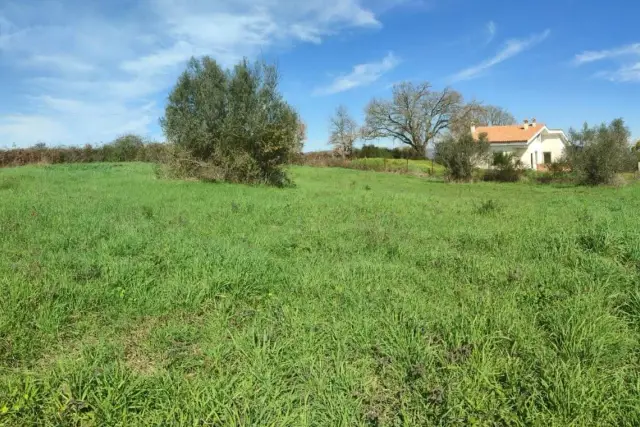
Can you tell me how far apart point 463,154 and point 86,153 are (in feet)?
101

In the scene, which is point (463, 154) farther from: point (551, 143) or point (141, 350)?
point (551, 143)

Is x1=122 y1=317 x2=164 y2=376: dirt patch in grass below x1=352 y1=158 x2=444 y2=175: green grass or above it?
below

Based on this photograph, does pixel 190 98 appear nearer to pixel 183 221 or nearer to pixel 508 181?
pixel 183 221

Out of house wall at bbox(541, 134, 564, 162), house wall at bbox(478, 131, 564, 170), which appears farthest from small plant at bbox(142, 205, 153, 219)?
house wall at bbox(541, 134, 564, 162)

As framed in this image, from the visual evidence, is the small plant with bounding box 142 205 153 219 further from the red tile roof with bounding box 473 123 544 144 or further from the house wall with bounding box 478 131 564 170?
the red tile roof with bounding box 473 123 544 144

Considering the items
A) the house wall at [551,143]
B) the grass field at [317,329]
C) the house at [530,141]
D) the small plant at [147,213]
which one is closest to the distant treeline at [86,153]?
the small plant at [147,213]

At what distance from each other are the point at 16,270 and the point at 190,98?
49.1 ft

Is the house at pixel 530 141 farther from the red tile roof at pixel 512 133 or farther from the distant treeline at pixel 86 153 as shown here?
the distant treeline at pixel 86 153

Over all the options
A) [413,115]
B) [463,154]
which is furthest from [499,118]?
[463,154]

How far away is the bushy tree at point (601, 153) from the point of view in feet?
72.9

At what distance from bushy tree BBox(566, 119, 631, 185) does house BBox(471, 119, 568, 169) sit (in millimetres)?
17653

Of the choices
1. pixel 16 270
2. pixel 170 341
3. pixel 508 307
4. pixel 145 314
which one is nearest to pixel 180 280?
pixel 145 314

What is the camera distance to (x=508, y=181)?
28.0 m

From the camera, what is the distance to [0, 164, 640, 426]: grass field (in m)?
2.56
